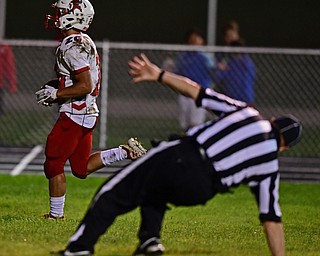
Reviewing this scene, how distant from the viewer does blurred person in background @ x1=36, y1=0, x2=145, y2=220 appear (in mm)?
11344

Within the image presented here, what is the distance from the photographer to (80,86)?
1132cm

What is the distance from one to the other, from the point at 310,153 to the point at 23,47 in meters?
5.42

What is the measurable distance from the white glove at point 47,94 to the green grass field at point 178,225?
1144 millimetres

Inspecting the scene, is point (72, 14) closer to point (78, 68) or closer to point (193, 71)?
point (78, 68)

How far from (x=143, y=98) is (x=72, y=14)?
430 inches

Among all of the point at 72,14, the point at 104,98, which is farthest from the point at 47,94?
the point at 104,98

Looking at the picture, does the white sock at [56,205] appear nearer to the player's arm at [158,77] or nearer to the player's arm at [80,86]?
the player's arm at [80,86]

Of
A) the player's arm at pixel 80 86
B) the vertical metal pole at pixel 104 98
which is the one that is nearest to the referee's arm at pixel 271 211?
the player's arm at pixel 80 86

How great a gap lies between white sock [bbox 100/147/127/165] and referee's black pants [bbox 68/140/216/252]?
348cm

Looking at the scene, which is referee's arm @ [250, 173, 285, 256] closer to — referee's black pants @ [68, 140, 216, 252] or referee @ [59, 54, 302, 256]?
referee @ [59, 54, 302, 256]

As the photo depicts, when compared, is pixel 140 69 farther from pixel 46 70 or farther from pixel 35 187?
pixel 46 70

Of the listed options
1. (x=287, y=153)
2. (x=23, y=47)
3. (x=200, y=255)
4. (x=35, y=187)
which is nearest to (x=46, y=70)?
(x=23, y=47)

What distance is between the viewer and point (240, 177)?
27.8 feet

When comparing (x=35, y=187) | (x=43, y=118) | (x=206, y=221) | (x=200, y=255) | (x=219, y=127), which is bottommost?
(x=43, y=118)
